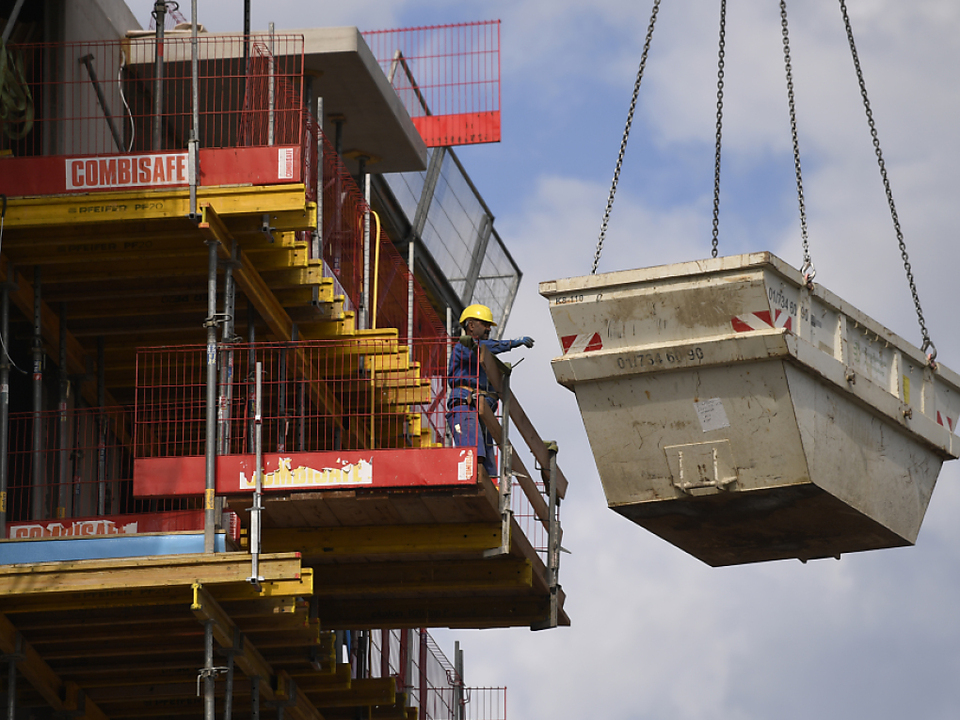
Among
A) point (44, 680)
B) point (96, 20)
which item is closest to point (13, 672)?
point (44, 680)

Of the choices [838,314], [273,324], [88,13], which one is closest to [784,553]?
[838,314]

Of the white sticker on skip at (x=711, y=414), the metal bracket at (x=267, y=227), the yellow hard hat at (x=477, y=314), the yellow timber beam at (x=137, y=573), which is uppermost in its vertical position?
the metal bracket at (x=267, y=227)

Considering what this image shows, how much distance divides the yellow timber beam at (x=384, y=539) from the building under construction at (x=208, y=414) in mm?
25

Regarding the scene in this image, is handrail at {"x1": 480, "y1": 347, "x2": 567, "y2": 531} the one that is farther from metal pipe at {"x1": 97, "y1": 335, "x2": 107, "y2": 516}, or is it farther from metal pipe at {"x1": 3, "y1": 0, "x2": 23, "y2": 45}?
metal pipe at {"x1": 3, "y1": 0, "x2": 23, "y2": 45}

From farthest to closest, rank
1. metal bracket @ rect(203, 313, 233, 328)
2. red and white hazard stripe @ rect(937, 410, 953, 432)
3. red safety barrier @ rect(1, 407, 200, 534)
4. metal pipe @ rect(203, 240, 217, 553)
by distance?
1. red safety barrier @ rect(1, 407, 200, 534)
2. metal bracket @ rect(203, 313, 233, 328)
3. metal pipe @ rect(203, 240, 217, 553)
4. red and white hazard stripe @ rect(937, 410, 953, 432)

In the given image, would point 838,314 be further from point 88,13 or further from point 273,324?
point 88,13

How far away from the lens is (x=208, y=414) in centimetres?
2142

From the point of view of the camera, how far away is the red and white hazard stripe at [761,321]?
18.8m

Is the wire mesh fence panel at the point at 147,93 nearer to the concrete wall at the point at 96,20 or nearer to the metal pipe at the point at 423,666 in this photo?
the concrete wall at the point at 96,20

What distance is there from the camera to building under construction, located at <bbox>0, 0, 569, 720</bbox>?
21.4 m

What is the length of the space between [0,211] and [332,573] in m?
5.17

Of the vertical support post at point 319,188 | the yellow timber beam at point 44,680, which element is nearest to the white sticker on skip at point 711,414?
the vertical support post at point 319,188

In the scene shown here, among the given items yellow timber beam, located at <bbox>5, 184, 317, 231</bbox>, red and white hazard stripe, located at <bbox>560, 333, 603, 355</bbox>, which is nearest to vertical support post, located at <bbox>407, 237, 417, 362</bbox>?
yellow timber beam, located at <bbox>5, 184, 317, 231</bbox>

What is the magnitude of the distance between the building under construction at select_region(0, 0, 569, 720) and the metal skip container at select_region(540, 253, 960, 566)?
7.41 ft
